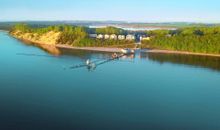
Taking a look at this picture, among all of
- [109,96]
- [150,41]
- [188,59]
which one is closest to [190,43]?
[188,59]

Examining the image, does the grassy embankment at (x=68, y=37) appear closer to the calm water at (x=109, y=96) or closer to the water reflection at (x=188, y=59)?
the water reflection at (x=188, y=59)

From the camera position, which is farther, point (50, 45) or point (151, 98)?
point (50, 45)

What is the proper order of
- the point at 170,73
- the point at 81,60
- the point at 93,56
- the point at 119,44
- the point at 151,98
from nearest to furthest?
the point at 151,98 → the point at 170,73 → the point at 81,60 → the point at 93,56 → the point at 119,44

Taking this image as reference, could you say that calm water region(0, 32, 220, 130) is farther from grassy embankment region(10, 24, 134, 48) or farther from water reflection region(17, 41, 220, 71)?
grassy embankment region(10, 24, 134, 48)

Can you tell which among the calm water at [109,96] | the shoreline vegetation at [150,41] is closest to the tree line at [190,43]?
the shoreline vegetation at [150,41]

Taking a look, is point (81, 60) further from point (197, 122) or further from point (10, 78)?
point (197, 122)

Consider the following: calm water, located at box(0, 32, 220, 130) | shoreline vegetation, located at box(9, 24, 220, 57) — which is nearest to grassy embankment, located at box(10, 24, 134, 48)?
shoreline vegetation, located at box(9, 24, 220, 57)

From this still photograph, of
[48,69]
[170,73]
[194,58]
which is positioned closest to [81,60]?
[48,69]

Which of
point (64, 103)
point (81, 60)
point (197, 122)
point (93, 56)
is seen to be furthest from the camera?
point (93, 56)
